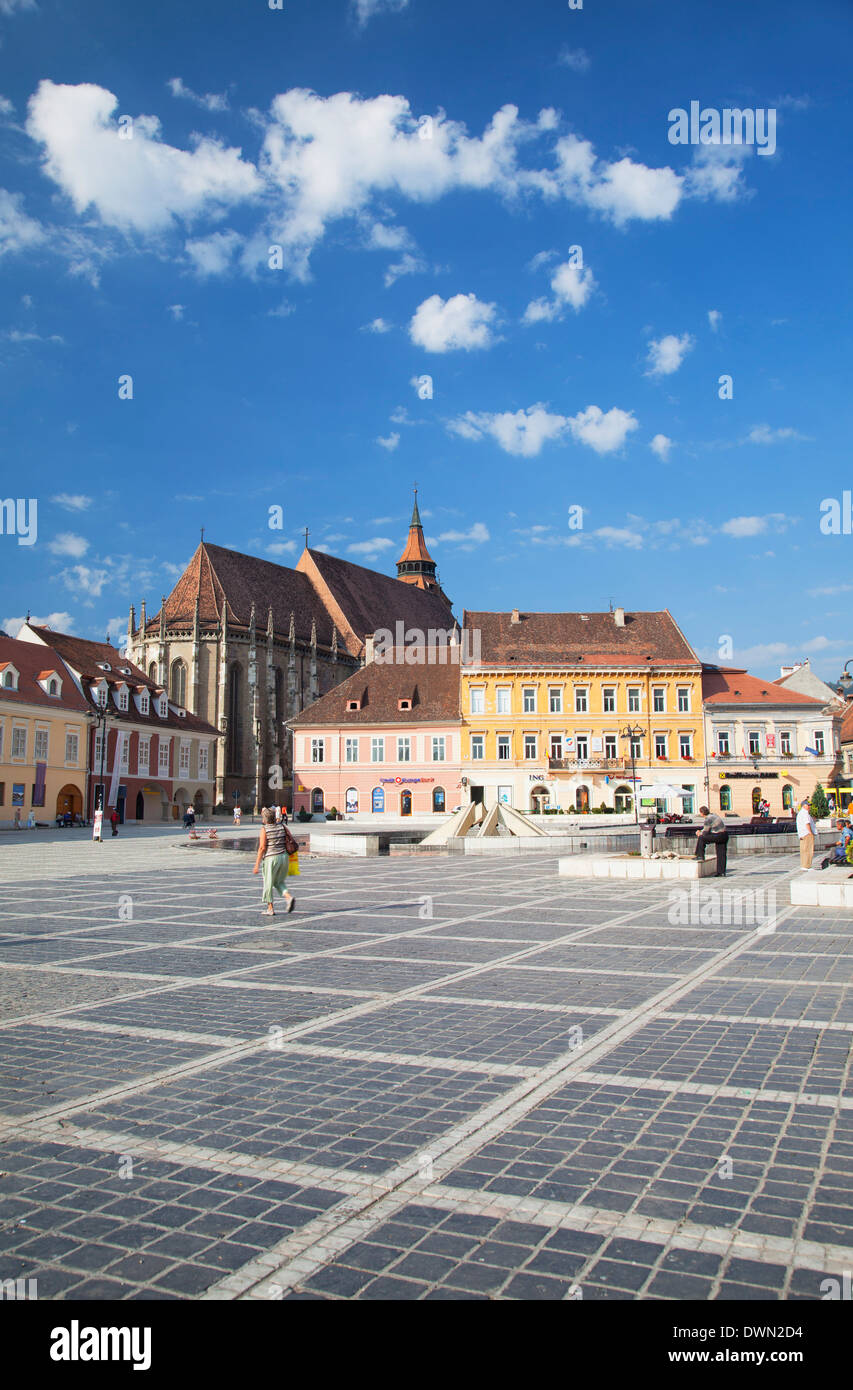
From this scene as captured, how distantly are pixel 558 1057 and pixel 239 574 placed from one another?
83.7m

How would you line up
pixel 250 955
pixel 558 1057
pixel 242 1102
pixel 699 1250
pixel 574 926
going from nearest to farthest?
pixel 699 1250 → pixel 242 1102 → pixel 558 1057 → pixel 250 955 → pixel 574 926

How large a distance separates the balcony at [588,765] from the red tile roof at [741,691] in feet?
21.2

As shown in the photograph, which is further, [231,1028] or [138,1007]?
[138,1007]

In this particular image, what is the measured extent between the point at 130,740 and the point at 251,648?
23.3 m

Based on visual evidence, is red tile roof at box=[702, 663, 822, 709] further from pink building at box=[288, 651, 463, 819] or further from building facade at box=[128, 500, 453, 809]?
building facade at box=[128, 500, 453, 809]

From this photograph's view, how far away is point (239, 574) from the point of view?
86.6m

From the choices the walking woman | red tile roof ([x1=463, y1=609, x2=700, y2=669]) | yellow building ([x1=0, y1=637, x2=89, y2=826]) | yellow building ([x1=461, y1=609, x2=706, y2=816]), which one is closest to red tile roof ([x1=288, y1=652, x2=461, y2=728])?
yellow building ([x1=461, y1=609, x2=706, y2=816])

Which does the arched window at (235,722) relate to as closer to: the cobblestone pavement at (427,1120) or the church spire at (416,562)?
the church spire at (416,562)

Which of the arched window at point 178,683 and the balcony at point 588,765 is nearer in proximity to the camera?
the balcony at point 588,765

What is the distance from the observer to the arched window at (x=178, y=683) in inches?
3110

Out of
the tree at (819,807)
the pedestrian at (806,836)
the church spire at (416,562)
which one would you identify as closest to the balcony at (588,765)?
the tree at (819,807)

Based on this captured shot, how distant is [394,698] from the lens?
56.0 m
